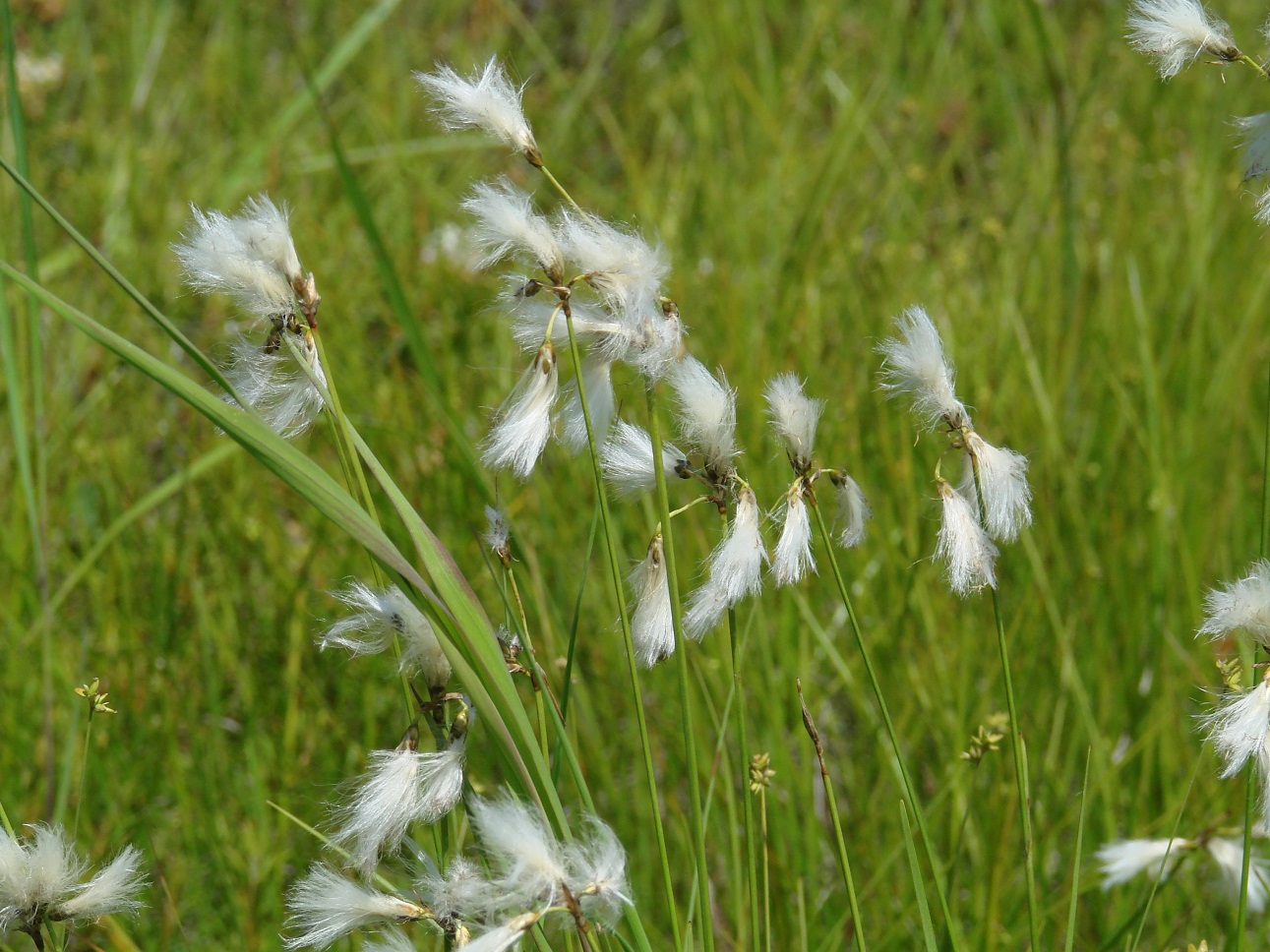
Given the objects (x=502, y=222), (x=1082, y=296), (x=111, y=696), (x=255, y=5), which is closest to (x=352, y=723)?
(x=111, y=696)

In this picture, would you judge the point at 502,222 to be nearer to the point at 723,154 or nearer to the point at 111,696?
the point at 111,696

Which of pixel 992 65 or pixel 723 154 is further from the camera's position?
pixel 992 65

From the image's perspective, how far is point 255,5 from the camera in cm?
427

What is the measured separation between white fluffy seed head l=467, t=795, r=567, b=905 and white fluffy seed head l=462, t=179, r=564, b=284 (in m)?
0.35

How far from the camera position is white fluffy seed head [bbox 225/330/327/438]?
2.79 ft

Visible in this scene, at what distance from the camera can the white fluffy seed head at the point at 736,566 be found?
0.81 m

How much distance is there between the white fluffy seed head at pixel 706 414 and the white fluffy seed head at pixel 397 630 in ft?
0.74

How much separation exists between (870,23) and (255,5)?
219 centimetres

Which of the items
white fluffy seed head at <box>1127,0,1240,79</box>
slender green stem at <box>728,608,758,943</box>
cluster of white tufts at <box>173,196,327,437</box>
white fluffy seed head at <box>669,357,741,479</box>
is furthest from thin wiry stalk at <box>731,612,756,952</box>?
white fluffy seed head at <box>1127,0,1240,79</box>

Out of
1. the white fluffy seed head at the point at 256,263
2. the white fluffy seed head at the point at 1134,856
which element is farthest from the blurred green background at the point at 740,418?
the white fluffy seed head at the point at 256,263


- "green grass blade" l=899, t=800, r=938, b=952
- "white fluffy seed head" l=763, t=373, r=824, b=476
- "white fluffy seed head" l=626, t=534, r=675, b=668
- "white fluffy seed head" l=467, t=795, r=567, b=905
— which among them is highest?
"white fluffy seed head" l=763, t=373, r=824, b=476

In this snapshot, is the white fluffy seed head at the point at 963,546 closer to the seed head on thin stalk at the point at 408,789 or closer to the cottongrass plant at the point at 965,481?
the cottongrass plant at the point at 965,481

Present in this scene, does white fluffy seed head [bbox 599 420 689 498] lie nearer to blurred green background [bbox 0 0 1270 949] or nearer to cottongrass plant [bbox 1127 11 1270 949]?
blurred green background [bbox 0 0 1270 949]

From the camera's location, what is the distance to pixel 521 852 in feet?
2.20
